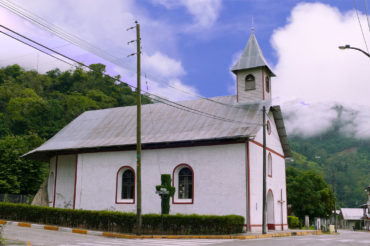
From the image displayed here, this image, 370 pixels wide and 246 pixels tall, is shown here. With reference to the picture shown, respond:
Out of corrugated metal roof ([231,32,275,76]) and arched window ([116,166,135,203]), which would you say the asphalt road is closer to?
arched window ([116,166,135,203])

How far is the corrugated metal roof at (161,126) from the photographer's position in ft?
88.4

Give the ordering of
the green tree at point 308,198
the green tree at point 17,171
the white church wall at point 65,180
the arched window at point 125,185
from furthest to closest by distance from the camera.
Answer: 1. the green tree at point 308,198
2. the green tree at point 17,171
3. the white church wall at point 65,180
4. the arched window at point 125,185

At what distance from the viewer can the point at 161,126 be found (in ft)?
97.8

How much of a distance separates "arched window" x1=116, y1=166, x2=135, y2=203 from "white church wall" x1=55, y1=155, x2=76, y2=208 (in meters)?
4.69

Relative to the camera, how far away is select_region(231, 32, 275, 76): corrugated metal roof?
29922mm

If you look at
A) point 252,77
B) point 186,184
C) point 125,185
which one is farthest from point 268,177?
point 125,185

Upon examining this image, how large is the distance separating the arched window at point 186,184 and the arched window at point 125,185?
13.0ft

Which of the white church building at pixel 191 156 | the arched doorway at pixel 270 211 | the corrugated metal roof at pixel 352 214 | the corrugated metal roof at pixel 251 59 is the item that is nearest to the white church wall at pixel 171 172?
the white church building at pixel 191 156

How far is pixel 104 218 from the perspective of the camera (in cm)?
2316

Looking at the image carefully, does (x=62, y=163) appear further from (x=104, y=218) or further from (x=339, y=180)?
(x=339, y=180)

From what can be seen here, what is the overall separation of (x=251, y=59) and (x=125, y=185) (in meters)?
13.7

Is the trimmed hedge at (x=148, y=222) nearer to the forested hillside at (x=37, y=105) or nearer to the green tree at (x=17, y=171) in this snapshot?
the green tree at (x=17, y=171)

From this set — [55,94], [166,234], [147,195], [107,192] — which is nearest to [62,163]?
[107,192]

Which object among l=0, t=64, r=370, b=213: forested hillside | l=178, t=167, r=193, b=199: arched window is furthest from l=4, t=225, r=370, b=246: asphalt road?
l=0, t=64, r=370, b=213: forested hillside
